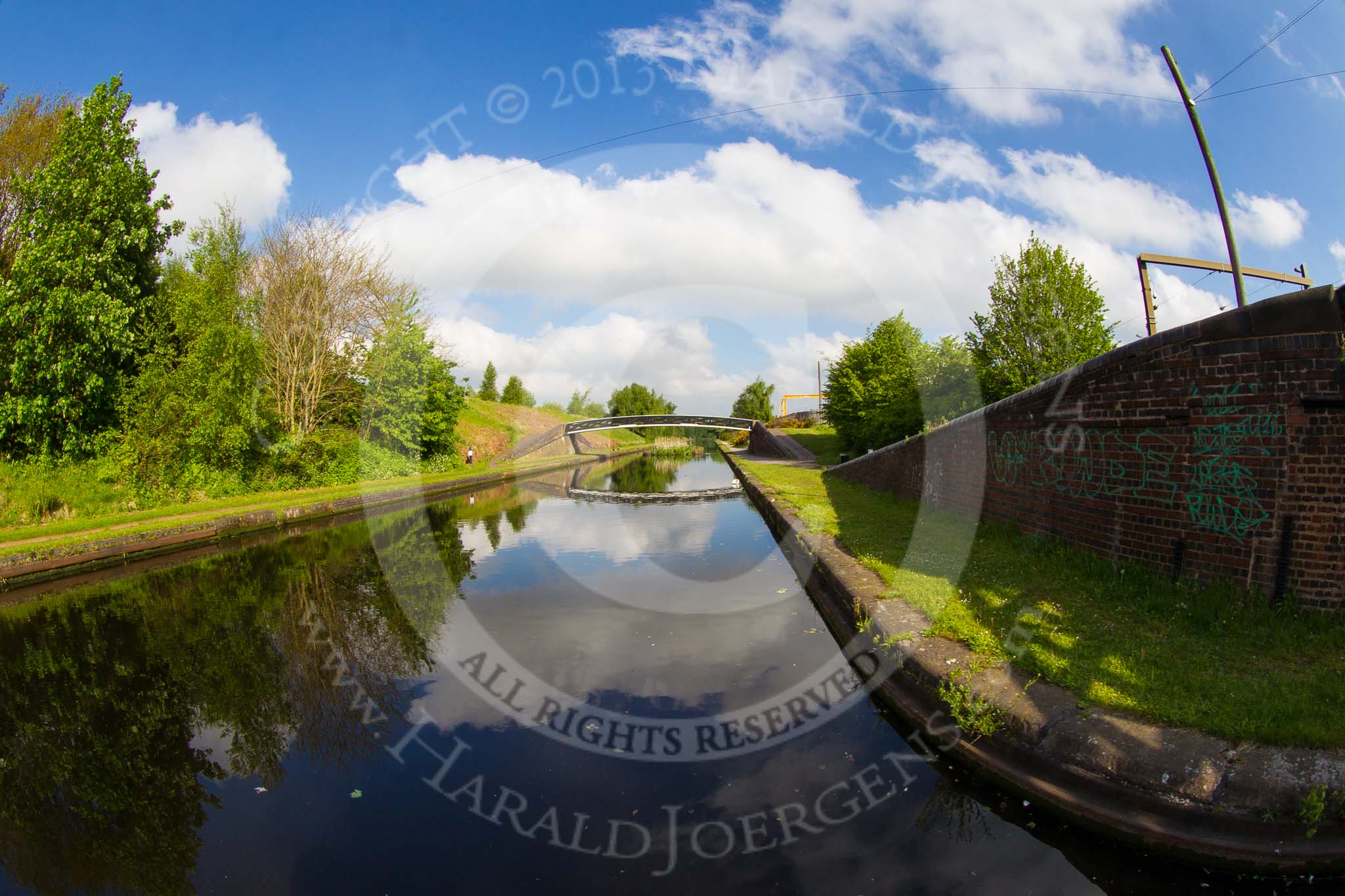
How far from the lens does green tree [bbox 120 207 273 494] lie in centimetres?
1553

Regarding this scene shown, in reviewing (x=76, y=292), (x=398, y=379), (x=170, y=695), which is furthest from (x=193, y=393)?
(x=170, y=695)

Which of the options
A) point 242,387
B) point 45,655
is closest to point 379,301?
point 242,387

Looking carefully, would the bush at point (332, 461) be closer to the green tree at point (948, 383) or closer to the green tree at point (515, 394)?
the green tree at point (948, 383)

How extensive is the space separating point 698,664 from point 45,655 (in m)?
6.38

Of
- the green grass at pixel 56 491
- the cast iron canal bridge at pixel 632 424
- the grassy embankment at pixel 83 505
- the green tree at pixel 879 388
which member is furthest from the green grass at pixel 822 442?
the green grass at pixel 56 491

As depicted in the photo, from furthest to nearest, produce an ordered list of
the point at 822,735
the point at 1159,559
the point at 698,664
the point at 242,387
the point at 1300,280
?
the point at 242,387
the point at 1300,280
the point at 698,664
the point at 1159,559
the point at 822,735

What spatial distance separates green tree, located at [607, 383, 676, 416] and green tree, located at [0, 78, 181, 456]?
49865mm

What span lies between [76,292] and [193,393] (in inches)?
118

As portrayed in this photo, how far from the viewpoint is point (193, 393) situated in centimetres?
1605

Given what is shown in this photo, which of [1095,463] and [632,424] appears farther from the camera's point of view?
[632,424]

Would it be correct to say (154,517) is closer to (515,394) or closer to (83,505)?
(83,505)

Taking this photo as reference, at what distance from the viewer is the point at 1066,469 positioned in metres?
6.61

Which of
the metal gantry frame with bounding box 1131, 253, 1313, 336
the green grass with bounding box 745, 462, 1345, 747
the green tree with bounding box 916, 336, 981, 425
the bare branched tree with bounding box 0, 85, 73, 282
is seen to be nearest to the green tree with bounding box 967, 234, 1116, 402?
the green tree with bounding box 916, 336, 981, 425

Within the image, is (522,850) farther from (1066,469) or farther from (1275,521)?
(1066,469)
